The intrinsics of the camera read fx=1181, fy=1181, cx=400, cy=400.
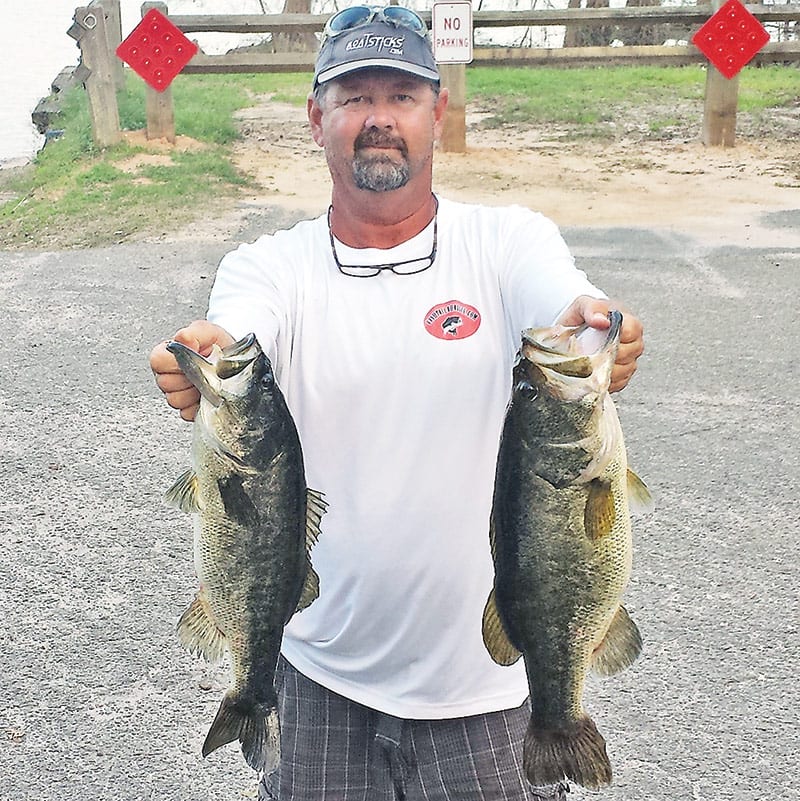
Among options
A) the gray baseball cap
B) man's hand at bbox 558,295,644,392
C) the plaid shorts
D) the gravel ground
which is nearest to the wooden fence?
the gravel ground

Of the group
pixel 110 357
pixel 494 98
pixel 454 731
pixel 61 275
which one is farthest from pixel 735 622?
pixel 494 98

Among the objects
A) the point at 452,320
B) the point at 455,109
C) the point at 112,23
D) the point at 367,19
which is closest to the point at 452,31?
the point at 455,109

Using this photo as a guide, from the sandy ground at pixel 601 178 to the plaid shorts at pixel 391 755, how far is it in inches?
356

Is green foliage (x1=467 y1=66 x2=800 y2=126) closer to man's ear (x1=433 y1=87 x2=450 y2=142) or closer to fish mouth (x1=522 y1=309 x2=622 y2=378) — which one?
man's ear (x1=433 y1=87 x2=450 y2=142)

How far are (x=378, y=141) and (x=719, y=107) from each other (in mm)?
12912

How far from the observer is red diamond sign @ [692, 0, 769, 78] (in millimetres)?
14117

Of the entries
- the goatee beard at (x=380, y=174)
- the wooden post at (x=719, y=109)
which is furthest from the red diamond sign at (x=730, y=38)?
the goatee beard at (x=380, y=174)

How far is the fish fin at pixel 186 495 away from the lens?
7.30 ft

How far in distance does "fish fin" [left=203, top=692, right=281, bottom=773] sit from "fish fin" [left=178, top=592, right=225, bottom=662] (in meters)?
0.10

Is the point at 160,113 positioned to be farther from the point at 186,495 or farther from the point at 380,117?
the point at 186,495

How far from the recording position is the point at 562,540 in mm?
2197

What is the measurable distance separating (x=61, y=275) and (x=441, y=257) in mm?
7846

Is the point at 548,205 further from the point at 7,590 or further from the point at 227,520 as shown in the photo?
the point at 227,520

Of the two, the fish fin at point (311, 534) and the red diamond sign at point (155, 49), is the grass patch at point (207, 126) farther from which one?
the fish fin at point (311, 534)
